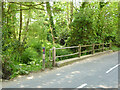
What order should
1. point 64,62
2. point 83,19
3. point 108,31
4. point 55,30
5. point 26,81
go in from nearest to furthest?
point 26,81, point 64,62, point 83,19, point 108,31, point 55,30

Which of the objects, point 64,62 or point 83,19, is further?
point 83,19

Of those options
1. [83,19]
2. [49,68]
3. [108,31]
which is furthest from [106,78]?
[108,31]

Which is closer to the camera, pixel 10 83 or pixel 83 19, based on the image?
pixel 10 83

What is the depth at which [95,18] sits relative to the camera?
13562mm

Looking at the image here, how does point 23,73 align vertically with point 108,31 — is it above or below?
below

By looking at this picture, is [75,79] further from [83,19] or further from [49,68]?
[83,19]

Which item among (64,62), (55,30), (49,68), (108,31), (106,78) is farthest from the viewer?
(55,30)

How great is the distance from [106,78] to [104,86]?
111cm

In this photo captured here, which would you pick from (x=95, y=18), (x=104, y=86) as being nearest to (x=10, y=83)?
(x=104, y=86)

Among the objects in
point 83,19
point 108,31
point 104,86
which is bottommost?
point 104,86

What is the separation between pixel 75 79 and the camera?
6.31 m

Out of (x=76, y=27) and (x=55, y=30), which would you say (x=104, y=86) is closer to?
(x=76, y=27)

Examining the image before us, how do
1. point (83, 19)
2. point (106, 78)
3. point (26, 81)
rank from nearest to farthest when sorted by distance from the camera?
point (26, 81) → point (106, 78) → point (83, 19)

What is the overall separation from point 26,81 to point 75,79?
85.4 inches
